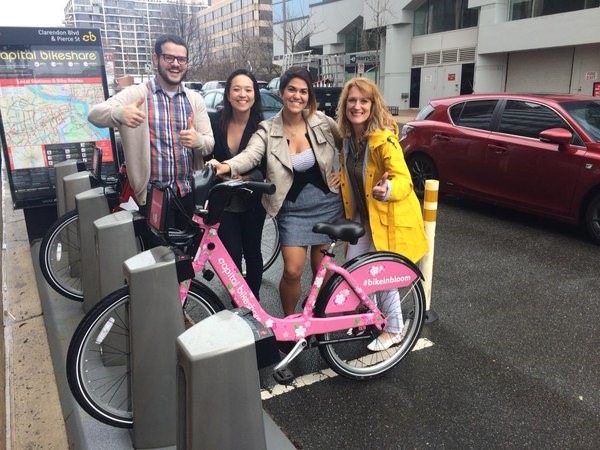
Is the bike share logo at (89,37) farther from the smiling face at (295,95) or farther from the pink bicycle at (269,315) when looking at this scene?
the pink bicycle at (269,315)

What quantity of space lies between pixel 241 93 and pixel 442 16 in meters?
26.7

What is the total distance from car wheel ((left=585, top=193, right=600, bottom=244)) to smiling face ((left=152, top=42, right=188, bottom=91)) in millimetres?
4509

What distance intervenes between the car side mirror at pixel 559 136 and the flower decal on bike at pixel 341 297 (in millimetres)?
3771

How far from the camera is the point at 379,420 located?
2818 mm

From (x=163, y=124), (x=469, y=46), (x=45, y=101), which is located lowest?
(x=163, y=124)

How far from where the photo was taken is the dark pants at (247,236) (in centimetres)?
343

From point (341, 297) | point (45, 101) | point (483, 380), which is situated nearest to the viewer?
point (341, 297)

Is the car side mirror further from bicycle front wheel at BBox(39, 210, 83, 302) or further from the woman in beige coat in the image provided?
bicycle front wheel at BBox(39, 210, 83, 302)

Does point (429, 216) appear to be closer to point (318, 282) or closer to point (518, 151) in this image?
point (318, 282)

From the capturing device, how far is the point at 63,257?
14.2ft

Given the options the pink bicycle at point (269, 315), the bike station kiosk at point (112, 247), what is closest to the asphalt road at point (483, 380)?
the pink bicycle at point (269, 315)

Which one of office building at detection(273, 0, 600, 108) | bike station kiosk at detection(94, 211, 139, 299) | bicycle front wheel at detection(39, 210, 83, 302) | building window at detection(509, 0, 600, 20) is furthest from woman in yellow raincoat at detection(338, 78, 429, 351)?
building window at detection(509, 0, 600, 20)

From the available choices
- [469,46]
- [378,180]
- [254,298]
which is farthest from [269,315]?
[469,46]

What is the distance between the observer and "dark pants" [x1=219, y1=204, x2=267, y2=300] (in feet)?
11.3
